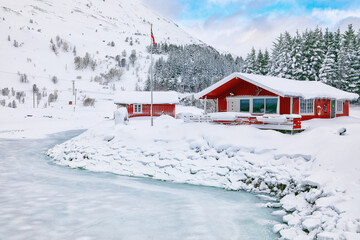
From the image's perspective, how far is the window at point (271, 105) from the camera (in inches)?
747

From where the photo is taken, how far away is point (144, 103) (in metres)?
33.9

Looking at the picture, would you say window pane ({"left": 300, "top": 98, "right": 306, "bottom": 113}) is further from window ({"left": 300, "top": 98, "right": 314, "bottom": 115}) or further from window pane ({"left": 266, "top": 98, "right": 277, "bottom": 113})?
window pane ({"left": 266, "top": 98, "right": 277, "bottom": 113})

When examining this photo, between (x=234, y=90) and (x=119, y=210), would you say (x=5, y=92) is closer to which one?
(x=234, y=90)

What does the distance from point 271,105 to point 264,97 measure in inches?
29.8

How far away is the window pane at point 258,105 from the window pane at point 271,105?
33 cm

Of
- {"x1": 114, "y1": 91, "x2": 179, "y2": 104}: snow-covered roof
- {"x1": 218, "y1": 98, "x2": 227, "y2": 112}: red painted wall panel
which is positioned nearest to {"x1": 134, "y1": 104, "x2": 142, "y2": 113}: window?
{"x1": 114, "y1": 91, "x2": 179, "y2": 104}: snow-covered roof

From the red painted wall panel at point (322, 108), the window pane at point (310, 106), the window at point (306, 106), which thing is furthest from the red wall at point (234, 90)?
the red painted wall panel at point (322, 108)

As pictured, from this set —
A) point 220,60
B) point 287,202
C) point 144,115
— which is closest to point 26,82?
point 144,115

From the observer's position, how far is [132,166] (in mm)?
14367

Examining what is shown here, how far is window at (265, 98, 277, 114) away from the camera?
1898 cm

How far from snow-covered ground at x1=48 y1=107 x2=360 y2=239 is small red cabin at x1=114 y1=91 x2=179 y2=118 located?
14.8 meters

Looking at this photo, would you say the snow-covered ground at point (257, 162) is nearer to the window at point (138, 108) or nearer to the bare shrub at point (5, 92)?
the window at point (138, 108)

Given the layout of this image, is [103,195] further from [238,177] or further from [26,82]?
[26,82]

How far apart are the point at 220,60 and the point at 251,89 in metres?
54.2
